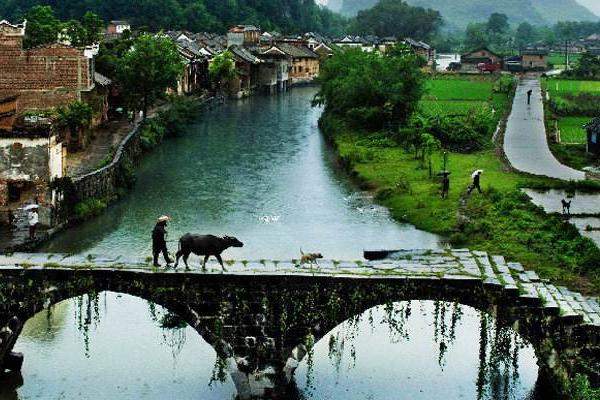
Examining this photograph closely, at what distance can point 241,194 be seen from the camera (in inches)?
1547

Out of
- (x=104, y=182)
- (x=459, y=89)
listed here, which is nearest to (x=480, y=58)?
(x=459, y=89)

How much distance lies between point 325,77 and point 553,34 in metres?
137

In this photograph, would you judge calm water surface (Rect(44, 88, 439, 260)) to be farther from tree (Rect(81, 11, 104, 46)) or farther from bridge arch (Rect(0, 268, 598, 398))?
bridge arch (Rect(0, 268, 598, 398))

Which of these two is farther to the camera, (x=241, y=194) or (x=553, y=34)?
→ (x=553, y=34)

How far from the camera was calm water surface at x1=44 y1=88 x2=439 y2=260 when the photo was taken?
102 feet

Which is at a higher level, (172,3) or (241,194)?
(172,3)

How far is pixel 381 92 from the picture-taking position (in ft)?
178

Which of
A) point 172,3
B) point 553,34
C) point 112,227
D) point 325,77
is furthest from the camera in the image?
point 553,34

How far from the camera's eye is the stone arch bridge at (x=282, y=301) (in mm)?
17250

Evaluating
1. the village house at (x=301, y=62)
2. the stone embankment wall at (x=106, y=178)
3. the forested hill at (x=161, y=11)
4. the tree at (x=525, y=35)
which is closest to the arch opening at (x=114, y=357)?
the stone embankment wall at (x=106, y=178)

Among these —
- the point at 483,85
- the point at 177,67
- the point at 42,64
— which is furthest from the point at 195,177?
the point at 483,85

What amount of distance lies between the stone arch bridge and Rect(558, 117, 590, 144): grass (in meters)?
33.9

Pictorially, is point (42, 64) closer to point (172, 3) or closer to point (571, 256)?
point (571, 256)

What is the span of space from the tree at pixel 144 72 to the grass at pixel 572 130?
20.9 metres
